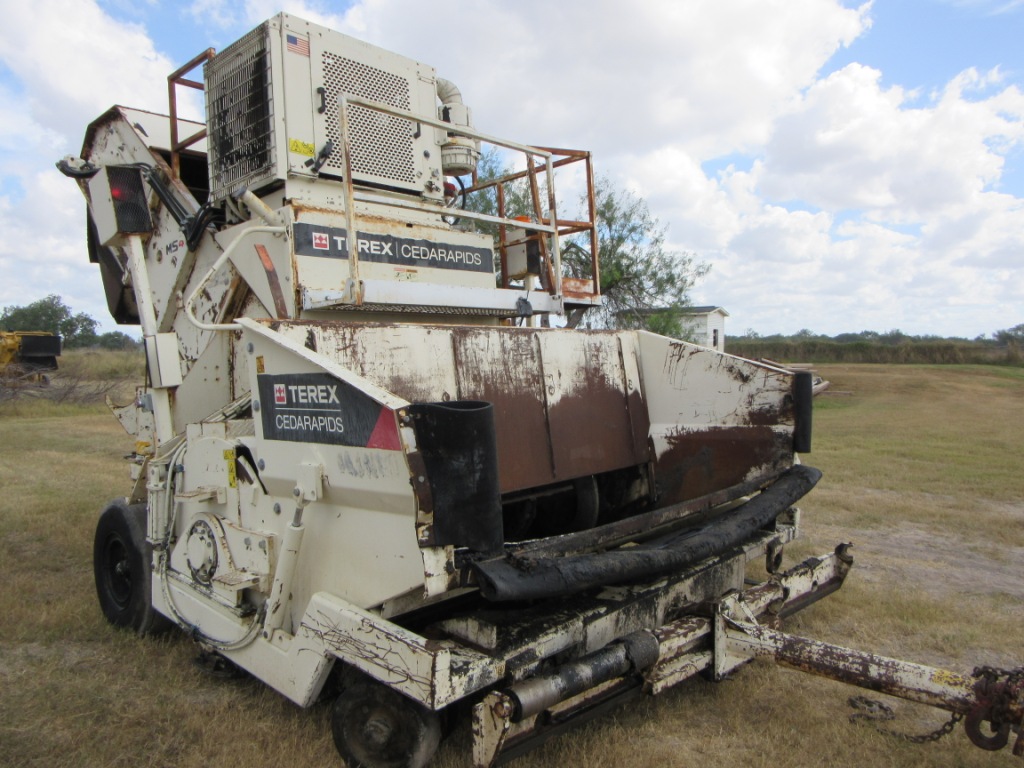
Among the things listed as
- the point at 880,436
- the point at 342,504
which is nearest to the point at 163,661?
the point at 342,504

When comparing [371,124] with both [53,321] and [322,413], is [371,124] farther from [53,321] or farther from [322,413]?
[53,321]

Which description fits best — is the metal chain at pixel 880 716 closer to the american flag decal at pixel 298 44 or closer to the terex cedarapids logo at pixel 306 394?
the terex cedarapids logo at pixel 306 394

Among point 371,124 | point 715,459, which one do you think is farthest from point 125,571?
point 715,459

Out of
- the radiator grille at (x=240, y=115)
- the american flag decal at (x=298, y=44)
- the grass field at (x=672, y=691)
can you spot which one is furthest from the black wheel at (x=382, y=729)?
the american flag decal at (x=298, y=44)

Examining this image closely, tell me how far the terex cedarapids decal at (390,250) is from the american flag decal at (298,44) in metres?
1.04

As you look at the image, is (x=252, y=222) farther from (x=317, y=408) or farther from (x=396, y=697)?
Result: (x=396, y=697)

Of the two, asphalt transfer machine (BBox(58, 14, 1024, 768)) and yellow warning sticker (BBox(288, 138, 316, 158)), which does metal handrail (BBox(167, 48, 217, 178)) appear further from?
yellow warning sticker (BBox(288, 138, 316, 158))

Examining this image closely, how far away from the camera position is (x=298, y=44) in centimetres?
418

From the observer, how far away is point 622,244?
1906 cm

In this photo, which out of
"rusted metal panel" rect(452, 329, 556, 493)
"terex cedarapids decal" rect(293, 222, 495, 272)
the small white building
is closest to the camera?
"rusted metal panel" rect(452, 329, 556, 493)

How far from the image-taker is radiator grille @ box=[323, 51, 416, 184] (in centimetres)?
433

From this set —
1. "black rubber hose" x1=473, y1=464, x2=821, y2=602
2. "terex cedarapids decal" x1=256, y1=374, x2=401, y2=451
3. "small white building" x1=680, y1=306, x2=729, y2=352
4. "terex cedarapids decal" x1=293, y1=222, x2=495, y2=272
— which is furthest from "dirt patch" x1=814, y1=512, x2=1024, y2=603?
"small white building" x1=680, y1=306, x2=729, y2=352

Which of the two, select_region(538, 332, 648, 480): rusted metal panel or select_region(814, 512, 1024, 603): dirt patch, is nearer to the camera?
select_region(538, 332, 648, 480): rusted metal panel

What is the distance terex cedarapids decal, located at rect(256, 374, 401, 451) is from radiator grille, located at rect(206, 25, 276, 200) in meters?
1.59
